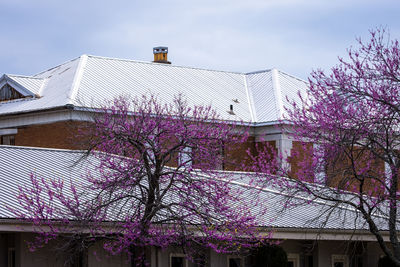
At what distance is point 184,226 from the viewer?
17.9m

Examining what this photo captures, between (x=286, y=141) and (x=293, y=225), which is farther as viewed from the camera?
(x=286, y=141)

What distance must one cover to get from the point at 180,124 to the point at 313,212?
21.0ft

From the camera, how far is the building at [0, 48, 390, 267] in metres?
22.0

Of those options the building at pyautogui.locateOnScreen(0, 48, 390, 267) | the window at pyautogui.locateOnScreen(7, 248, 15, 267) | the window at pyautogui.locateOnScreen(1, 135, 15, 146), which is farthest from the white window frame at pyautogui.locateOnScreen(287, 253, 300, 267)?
the window at pyautogui.locateOnScreen(1, 135, 15, 146)

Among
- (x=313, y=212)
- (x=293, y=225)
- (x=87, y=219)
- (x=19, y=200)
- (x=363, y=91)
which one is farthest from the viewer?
(x=313, y=212)

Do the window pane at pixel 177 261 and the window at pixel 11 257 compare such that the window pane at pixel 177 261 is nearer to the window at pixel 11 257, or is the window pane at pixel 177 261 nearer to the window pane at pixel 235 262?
the window pane at pixel 235 262

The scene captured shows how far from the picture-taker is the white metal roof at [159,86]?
32969 millimetres

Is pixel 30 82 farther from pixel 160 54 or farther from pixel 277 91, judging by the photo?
pixel 277 91

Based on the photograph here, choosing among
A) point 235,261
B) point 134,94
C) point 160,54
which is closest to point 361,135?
point 235,261

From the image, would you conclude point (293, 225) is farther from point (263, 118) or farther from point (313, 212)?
point (263, 118)

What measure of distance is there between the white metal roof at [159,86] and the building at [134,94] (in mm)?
47

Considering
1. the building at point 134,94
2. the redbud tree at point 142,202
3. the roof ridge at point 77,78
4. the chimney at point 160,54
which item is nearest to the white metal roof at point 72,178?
the building at point 134,94

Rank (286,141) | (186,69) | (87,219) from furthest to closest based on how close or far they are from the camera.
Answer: (186,69) → (286,141) → (87,219)

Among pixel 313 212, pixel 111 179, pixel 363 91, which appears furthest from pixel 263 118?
pixel 111 179
